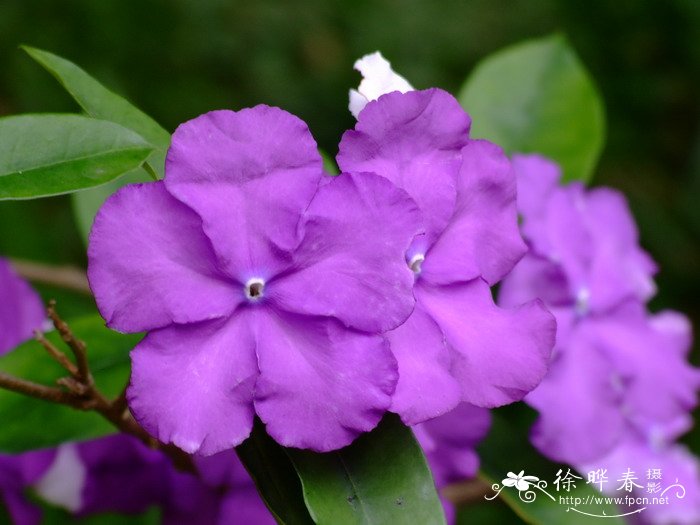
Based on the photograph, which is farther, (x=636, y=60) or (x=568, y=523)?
(x=636, y=60)

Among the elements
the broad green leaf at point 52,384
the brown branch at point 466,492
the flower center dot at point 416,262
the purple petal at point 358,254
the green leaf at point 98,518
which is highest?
the purple petal at point 358,254

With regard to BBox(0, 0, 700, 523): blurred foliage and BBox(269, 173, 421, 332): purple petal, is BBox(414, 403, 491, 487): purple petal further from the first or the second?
BBox(0, 0, 700, 523): blurred foliage

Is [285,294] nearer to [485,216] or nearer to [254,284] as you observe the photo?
[254,284]

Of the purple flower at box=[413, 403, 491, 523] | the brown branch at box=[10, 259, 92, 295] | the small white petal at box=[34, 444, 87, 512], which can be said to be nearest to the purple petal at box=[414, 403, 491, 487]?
the purple flower at box=[413, 403, 491, 523]

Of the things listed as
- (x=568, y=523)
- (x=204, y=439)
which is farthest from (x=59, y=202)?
(x=204, y=439)

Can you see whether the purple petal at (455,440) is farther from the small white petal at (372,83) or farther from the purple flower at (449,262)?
the small white petal at (372,83)

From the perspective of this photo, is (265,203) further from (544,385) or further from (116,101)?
(544,385)

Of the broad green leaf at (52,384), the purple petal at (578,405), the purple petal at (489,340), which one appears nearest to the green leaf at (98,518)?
the broad green leaf at (52,384)
